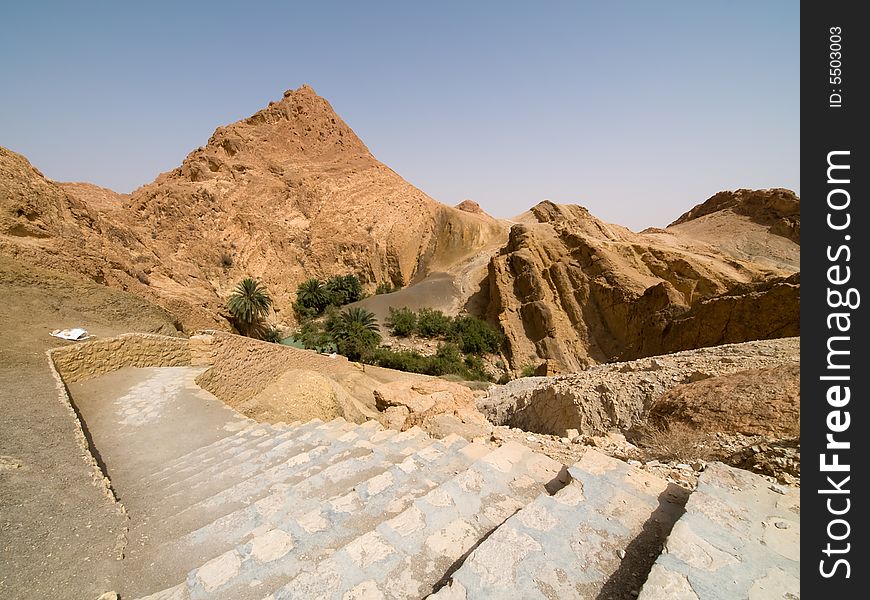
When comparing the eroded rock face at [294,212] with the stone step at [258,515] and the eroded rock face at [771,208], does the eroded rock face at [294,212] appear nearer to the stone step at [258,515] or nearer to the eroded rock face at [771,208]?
the eroded rock face at [771,208]

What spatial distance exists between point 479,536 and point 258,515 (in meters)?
1.77

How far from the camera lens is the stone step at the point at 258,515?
8.43ft

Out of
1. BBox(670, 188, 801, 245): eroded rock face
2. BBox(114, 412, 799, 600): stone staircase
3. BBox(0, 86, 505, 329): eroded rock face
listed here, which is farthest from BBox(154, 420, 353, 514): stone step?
BBox(670, 188, 801, 245): eroded rock face

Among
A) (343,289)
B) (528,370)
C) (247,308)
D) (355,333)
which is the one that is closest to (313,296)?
(343,289)

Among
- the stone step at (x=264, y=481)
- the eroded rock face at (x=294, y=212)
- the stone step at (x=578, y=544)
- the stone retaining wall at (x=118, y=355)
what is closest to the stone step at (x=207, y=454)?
the stone step at (x=264, y=481)

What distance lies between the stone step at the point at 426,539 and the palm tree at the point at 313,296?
1131 inches

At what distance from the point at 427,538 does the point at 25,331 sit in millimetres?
11090

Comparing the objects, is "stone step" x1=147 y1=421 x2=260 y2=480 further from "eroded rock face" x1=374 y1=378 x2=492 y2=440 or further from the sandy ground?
"eroded rock face" x1=374 y1=378 x2=492 y2=440

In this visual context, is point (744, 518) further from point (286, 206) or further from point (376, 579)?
point (286, 206)

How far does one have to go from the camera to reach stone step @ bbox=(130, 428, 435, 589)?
2.57m

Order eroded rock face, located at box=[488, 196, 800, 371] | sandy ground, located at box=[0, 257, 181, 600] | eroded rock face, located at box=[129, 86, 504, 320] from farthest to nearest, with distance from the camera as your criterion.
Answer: eroded rock face, located at box=[129, 86, 504, 320] < eroded rock face, located at box=[488, 196, 800, 371] < sandy ground, located at box=[0, 257, 181, 600]

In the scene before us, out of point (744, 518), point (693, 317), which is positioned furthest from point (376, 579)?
point (693, 317)

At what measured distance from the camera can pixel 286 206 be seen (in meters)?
33.7

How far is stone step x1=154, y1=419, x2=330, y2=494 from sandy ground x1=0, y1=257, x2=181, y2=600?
2.26 ft
